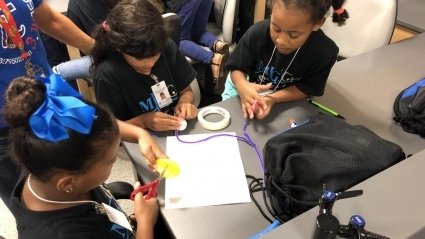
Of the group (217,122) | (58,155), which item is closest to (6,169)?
(58,155)

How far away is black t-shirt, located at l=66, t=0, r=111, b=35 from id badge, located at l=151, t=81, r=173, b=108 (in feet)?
2.31

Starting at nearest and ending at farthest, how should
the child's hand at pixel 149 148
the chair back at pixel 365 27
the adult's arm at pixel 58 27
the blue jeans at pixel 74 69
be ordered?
the child's hand at pixel 149 148
the adult's arm at pixel 58 27
the chair back at pixel 365 27
the blue jeans at pixel 74 69

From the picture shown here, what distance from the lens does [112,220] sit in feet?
2.74

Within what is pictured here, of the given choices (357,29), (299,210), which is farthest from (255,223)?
(357,29)

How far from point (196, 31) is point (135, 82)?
102 centimetres

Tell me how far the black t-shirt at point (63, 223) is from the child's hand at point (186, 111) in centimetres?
46

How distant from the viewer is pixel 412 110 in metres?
1.19

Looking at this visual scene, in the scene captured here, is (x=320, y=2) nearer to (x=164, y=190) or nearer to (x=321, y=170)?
(x=321, y=170)

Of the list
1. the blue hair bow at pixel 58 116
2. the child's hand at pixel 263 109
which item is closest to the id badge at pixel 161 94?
the child's hand at pixel 263 109

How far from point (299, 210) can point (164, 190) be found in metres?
0.35

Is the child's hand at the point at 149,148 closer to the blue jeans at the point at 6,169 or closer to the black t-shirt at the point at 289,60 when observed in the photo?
the blue jeans at the point at 6,169

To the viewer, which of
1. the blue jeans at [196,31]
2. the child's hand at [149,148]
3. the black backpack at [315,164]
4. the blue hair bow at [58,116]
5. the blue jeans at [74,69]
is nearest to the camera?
the blue hair bow at [58,116]

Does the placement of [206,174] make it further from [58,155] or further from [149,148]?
[58,155]

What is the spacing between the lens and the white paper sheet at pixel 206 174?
91 cm
